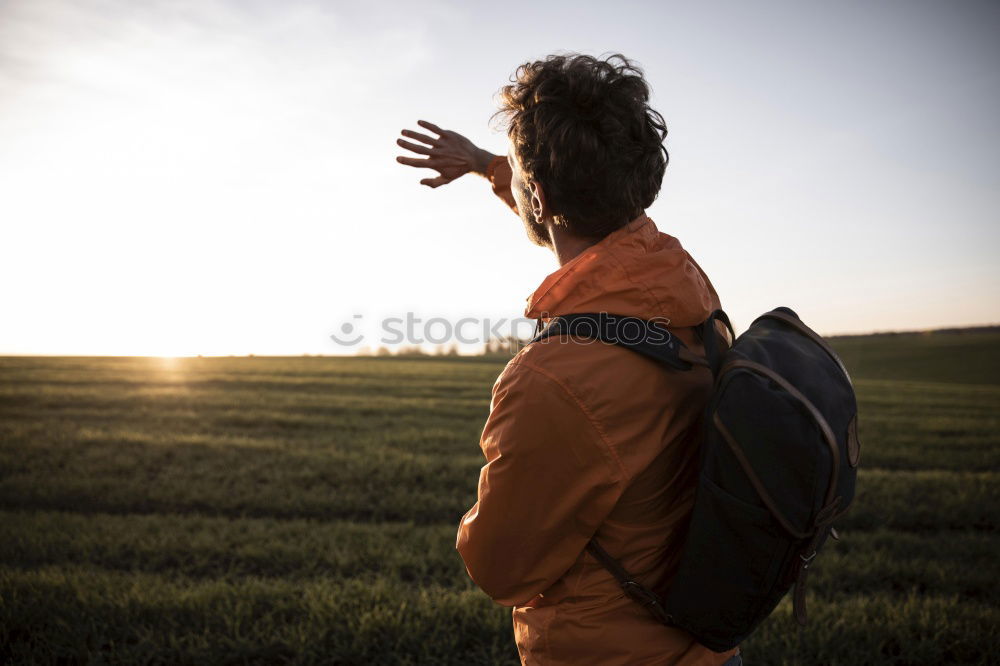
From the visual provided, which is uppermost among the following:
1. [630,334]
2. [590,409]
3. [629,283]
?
[629,283]

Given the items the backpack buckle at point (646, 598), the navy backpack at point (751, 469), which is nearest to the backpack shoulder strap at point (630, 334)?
the navy backpack at point (751, 469)

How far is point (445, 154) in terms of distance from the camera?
240 cm

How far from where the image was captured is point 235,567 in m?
4.94

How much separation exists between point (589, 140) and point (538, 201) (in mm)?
201

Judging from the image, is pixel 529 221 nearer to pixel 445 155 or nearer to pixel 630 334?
pixel 630 334

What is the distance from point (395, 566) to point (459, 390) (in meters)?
15.6

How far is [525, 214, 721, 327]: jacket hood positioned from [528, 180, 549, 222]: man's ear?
0.55 ft

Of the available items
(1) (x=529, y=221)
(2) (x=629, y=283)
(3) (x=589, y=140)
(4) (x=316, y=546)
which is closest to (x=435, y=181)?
(1) (x=529, y=221)

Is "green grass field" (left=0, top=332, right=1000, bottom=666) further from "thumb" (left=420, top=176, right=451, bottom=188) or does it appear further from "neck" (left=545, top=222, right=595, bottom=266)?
"neck" (left=545, top=222, right=595, bottom=266)

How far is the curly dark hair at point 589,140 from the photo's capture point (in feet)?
4.44

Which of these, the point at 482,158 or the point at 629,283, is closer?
the point at 629,283

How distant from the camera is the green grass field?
370 centimetres

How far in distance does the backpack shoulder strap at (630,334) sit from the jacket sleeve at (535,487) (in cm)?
15

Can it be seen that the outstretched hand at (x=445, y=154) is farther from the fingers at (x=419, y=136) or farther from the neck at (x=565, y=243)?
the neck at (x=565, y=243)
